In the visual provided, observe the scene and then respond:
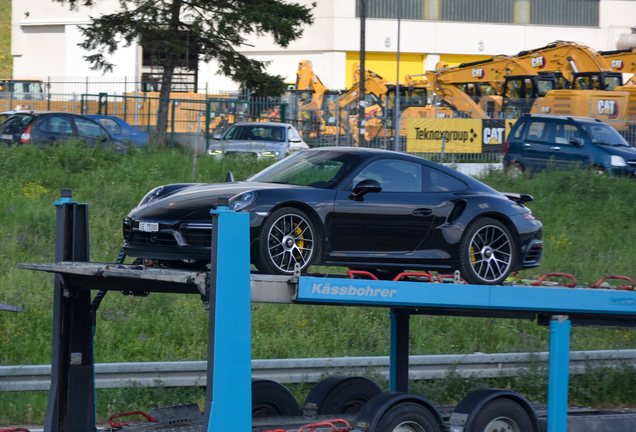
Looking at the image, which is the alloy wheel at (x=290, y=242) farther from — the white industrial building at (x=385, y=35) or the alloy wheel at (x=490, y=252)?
the white industrial building at (x=385, y=35)

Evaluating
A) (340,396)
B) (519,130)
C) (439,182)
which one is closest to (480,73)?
(519,130)

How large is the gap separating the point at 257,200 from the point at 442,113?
77.4 ft

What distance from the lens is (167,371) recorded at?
7.50 m

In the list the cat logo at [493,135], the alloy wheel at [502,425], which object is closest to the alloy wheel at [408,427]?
the alloy wheel at [502,425]

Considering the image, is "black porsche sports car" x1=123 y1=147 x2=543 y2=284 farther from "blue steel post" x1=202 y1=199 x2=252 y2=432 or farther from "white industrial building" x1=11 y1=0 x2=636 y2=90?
"white industrial building" x1=11 y1=0 x2=636 y2=90

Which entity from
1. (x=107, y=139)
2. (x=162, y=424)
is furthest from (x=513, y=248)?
(x=107, y=139)

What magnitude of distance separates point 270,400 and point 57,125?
42.2 feet

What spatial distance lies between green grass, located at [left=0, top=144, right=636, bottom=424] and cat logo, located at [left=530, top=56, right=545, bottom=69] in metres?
14.6

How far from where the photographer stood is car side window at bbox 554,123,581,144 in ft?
60.7

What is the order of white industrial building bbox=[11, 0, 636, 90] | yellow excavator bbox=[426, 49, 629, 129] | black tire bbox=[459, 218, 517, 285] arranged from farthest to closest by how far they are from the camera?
white industrial building bbox=[11, 0, 636, 90] < yellow excavator bbox=[426, 49, 629, 129] < black tire bbox=[459, 218, 517, 285]

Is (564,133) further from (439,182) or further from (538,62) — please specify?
(538,62)

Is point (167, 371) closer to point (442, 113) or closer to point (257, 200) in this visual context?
point (257, 200)

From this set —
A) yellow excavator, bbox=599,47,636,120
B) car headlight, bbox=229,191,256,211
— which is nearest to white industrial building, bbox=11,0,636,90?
yellow excavator, bbox=599,47,636,120

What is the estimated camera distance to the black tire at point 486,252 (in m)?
6.39
